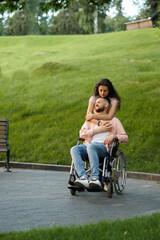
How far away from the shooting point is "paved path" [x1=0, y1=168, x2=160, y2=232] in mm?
5223

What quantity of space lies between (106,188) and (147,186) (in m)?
1.69

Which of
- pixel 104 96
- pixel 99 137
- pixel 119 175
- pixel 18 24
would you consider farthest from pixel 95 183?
pixel 18 24

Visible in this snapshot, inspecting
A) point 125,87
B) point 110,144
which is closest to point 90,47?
point 125,87

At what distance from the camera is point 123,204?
6.47 m

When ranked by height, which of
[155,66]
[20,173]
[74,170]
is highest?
[155,66]

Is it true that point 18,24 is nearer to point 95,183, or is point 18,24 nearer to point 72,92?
point 72,92

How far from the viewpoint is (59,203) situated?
21.1ft

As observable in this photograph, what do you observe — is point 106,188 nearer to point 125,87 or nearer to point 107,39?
point 125,87

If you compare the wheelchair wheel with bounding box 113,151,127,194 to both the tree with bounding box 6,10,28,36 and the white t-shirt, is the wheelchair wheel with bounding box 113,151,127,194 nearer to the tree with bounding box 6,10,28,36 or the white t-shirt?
the white t-shirt

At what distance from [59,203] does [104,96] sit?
209cm

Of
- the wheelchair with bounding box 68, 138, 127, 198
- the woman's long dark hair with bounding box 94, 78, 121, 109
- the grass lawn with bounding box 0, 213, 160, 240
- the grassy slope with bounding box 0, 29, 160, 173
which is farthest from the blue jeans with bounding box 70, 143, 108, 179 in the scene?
the grassy slope with bounding box 0, 29, 160, 173

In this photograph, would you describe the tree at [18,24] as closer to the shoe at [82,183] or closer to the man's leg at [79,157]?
the man's leg at [79,157]

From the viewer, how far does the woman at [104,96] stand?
7.51 meters

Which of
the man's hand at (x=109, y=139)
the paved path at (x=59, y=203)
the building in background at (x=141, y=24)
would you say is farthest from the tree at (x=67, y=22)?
the man's hand at (x=109, y=139)
